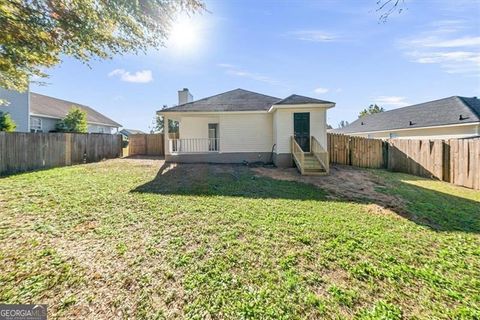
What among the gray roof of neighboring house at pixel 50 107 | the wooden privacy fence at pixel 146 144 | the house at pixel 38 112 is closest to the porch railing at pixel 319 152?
the wooden privacy fence at pixel 146 144

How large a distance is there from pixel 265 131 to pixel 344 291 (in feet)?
37.4

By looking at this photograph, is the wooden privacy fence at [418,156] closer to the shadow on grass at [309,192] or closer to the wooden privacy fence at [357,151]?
the wooden privacy fence at [357,151]

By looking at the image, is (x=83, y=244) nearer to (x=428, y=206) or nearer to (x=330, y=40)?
(x=428, y=206)

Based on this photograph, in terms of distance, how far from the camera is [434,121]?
18094mm

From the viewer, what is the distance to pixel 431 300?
2.73m

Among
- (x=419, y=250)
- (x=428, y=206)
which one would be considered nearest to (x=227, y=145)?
(x=428, y=206)

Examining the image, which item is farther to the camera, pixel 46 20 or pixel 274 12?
pixel 274 12

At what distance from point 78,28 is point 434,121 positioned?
23388mm

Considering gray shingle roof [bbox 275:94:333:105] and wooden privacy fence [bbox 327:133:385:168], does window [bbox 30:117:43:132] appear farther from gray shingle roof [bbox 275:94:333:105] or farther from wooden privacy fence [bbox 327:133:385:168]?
wooden privacy fence [bbox 327:133:385:168]

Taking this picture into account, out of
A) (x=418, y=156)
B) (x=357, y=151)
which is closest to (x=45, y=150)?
(x=357, y=151)

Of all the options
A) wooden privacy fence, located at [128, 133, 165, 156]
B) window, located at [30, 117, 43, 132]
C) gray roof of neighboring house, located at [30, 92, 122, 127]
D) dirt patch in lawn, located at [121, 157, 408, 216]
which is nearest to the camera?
dirt patch in lawn, located at [121, 157, 408, 216]

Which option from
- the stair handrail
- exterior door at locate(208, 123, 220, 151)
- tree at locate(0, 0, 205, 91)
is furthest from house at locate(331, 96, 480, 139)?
tree at locate(0, 0, 205, 91)

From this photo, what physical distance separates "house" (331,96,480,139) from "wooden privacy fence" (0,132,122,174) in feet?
81.5

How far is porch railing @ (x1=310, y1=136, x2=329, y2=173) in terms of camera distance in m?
10.7
